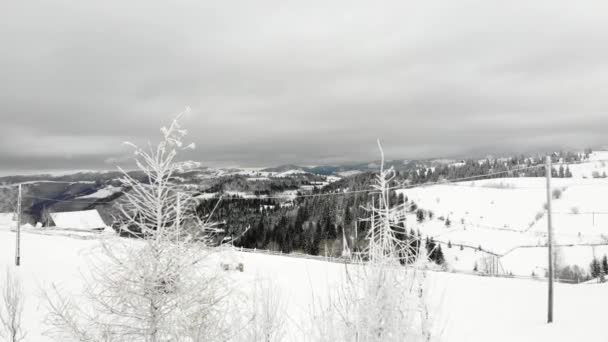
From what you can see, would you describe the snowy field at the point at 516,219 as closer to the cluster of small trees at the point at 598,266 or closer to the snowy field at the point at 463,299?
the cluster of small trees at the point at 598,266

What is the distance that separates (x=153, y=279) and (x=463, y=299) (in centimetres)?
2356

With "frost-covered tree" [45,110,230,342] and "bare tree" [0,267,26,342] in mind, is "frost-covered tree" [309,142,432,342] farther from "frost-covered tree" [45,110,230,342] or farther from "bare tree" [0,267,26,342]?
"bare tree" [0,267,26,342]

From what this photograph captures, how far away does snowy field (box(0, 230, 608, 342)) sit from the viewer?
57.8 feet

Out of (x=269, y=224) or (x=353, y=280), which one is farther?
(x=269, y=224)

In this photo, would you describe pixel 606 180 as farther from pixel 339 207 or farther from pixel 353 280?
pixel 353 280

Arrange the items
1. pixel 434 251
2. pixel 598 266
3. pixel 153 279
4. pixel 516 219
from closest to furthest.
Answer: pixel 153 279
pixel 434 251
pixel 598 266
pixel 516 219

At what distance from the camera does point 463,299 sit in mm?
25500

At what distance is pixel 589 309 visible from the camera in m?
20.0

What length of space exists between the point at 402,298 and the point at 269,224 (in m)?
124

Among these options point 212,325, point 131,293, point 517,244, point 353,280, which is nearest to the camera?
point 353,280

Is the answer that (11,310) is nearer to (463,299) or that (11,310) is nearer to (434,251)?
(434,251)

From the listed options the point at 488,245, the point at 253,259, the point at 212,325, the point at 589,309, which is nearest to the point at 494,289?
the point at 589,309

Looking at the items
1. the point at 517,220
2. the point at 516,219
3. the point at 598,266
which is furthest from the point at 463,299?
the point at 516,219

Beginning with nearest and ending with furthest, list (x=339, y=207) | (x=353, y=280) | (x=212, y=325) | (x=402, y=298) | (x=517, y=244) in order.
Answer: (x=402, y=298), (x=353, y=280), (x=212, y=325), (x=517, y=244), (x=339, y=207)
